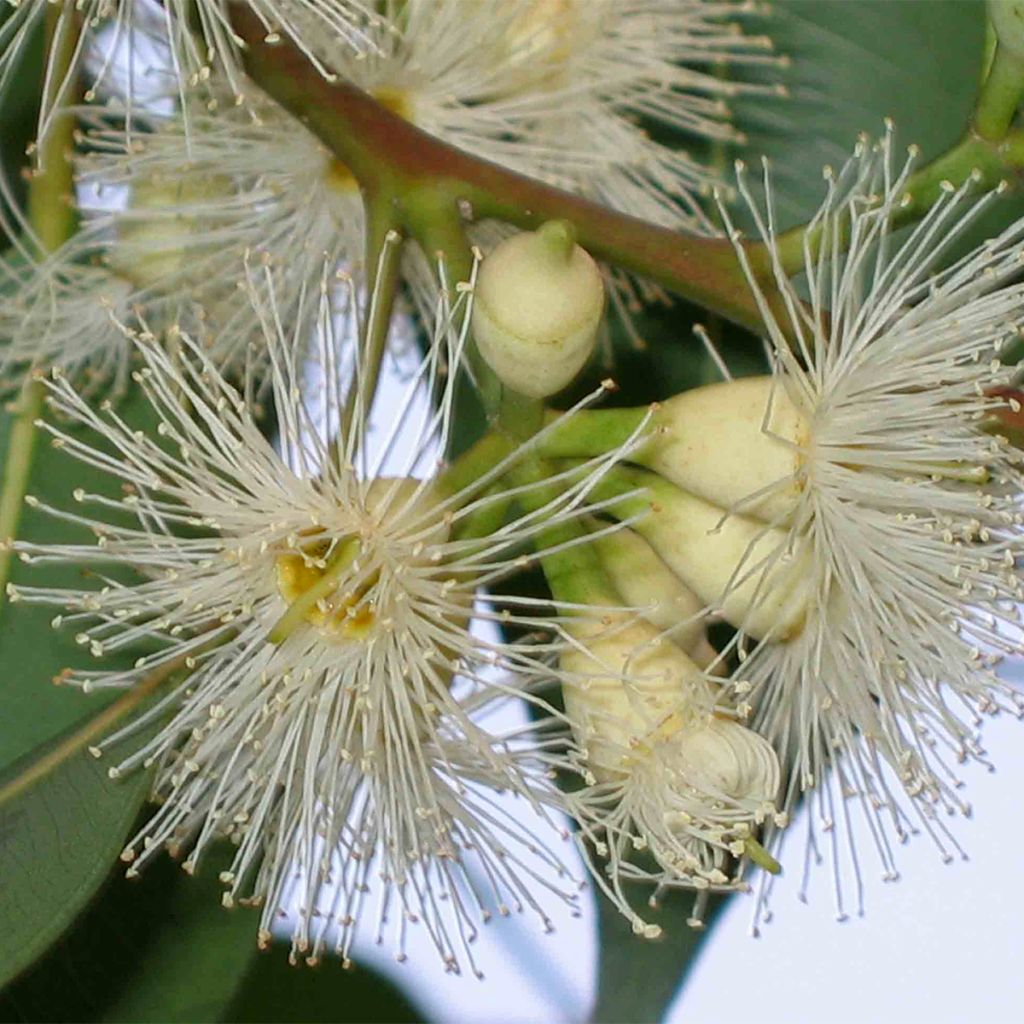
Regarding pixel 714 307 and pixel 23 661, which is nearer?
pixel 714 307

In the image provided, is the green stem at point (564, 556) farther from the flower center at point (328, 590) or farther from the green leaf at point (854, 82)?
the green leaf at point (854, 82)

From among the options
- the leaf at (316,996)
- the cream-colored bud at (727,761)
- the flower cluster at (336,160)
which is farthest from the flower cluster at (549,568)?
the leaf at (316,996)

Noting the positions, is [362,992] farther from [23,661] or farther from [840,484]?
[840,484]

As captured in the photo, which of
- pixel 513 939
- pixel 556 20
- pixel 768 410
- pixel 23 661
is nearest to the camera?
pixel 768 410

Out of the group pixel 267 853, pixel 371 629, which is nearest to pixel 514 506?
pixel 371 629

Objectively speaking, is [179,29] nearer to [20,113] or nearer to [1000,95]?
[20,113]

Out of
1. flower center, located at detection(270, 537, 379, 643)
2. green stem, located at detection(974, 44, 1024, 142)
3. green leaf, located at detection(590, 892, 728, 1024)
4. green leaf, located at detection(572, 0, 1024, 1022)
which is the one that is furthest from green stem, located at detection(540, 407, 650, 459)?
green leaf, located at detection(590, 892, 728, 1024)
